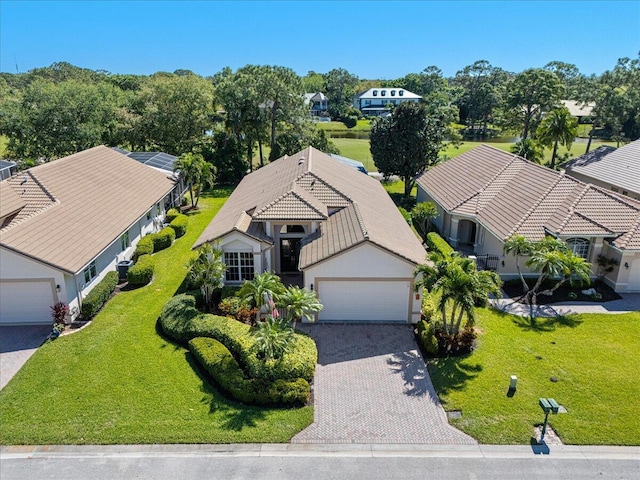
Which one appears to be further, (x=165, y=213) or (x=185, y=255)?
(x=165, y=213)

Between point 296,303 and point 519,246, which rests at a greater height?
point 519,246

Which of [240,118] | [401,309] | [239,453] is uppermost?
[240,118]

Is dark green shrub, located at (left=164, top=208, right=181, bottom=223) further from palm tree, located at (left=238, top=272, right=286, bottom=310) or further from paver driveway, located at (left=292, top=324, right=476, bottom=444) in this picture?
paver driveway, located at (left=292, top=324, right=476, bottom=444)

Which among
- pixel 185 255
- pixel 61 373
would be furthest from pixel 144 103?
pixel 61 373

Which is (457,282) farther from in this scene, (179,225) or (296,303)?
(179,225)

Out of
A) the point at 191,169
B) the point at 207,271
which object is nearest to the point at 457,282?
the point at 207,271

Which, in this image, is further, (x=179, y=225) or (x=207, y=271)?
(x=179, y=225)

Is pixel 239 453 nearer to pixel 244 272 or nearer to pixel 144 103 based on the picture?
pixel 244 272
